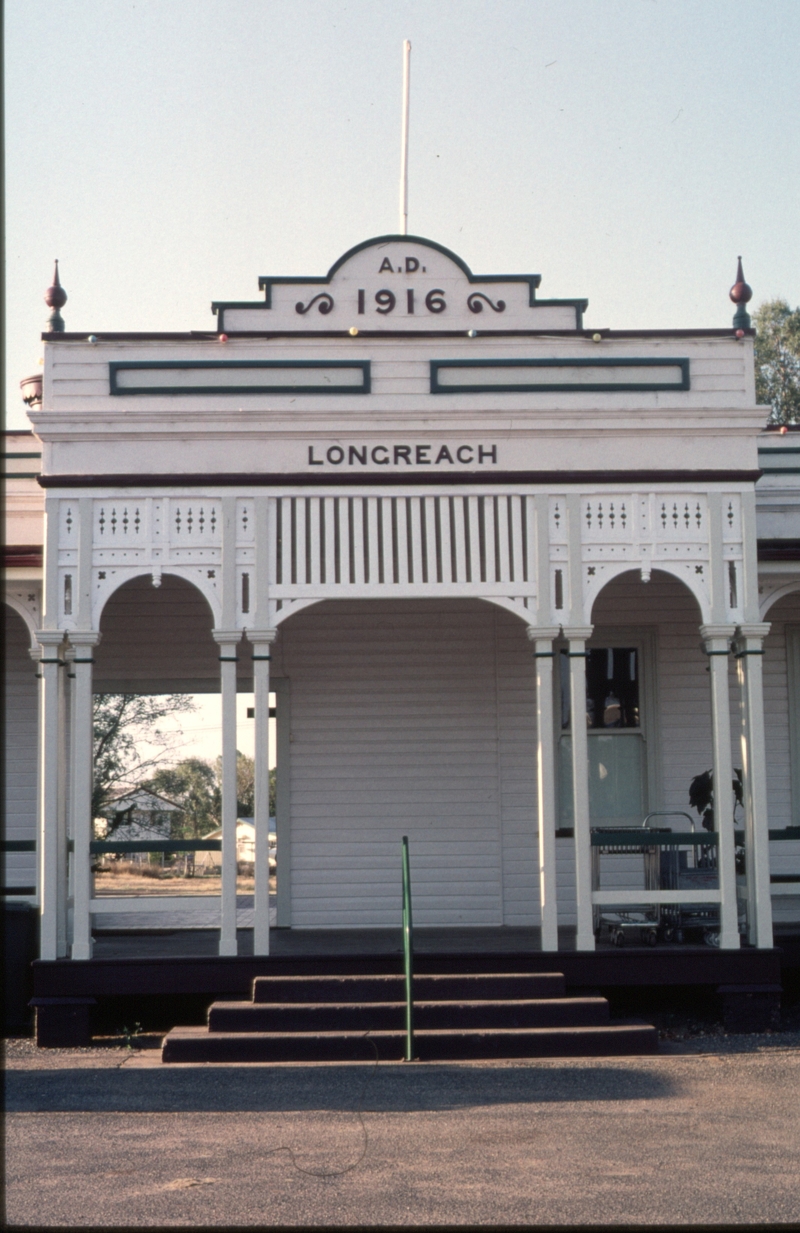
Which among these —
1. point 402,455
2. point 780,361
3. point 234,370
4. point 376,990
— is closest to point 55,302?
point 234,370

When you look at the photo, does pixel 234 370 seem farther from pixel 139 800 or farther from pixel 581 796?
pixel 139 800

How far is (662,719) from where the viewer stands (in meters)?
12.8

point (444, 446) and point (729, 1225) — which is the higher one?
point (444, 446)

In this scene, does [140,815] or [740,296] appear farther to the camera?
[140,815]

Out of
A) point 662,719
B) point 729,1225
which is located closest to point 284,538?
point 662,719

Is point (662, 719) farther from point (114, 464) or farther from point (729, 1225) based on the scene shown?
point (729, 1225)

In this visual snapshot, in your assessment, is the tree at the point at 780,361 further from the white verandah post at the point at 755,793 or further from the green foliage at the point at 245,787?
the white verandah post at the point at 755,793

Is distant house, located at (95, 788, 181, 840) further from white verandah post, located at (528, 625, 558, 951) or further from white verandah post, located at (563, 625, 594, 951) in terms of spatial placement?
white verandah post, located at (563, 625, 594, 951)

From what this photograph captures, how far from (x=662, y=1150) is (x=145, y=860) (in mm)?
6322

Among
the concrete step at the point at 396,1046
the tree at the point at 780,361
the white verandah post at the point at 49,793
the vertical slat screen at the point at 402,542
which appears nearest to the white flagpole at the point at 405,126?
the vertical slat screen at the point at 402,542

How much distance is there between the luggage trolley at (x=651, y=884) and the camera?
10.6 metres

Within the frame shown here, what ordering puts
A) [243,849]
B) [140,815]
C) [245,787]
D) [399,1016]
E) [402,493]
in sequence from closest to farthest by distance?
[399,1016], [402,493], [140,815], [243,849], [245,787]

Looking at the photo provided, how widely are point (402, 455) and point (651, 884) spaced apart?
161 inches

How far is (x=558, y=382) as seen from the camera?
10938 mm
